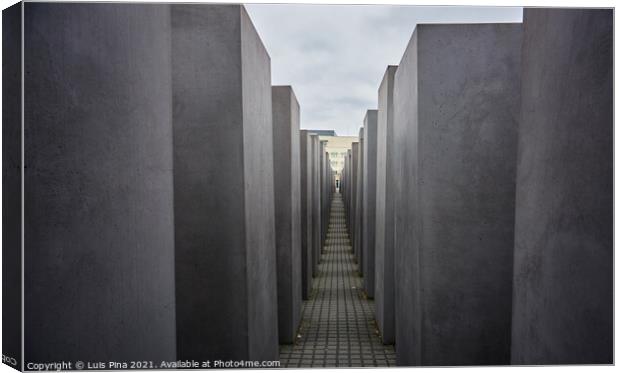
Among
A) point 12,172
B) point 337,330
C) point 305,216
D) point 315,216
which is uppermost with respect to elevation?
point 12,172

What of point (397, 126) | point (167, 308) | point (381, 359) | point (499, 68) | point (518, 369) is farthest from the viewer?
point (381, 359)

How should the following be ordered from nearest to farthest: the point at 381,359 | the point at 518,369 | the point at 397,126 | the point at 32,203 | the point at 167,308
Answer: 1. the point at 32,203
2. the point at 518,369
3. the point at 167,308
4. the point at 397,126
5. the point at 381,359

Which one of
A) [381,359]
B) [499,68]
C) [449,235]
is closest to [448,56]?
[499,68]

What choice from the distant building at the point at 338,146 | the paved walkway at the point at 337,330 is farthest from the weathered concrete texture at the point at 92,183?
the distant building at the point at 338,146

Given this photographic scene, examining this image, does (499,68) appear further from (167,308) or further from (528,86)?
(167,308)

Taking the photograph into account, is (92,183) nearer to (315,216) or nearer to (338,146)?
(315,216)

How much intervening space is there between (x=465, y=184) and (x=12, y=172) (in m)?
4.16

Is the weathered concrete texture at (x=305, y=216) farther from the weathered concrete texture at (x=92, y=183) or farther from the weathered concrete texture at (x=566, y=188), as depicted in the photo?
the weathered concrete texture at (x=566, y=188)

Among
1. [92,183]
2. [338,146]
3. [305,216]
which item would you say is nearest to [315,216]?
[305,216]

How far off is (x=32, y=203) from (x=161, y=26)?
1.53 metres

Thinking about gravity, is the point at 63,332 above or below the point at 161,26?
below

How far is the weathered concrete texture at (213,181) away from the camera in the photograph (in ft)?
16.6

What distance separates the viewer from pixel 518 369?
3.05 m

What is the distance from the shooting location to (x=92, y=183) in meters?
2.54
